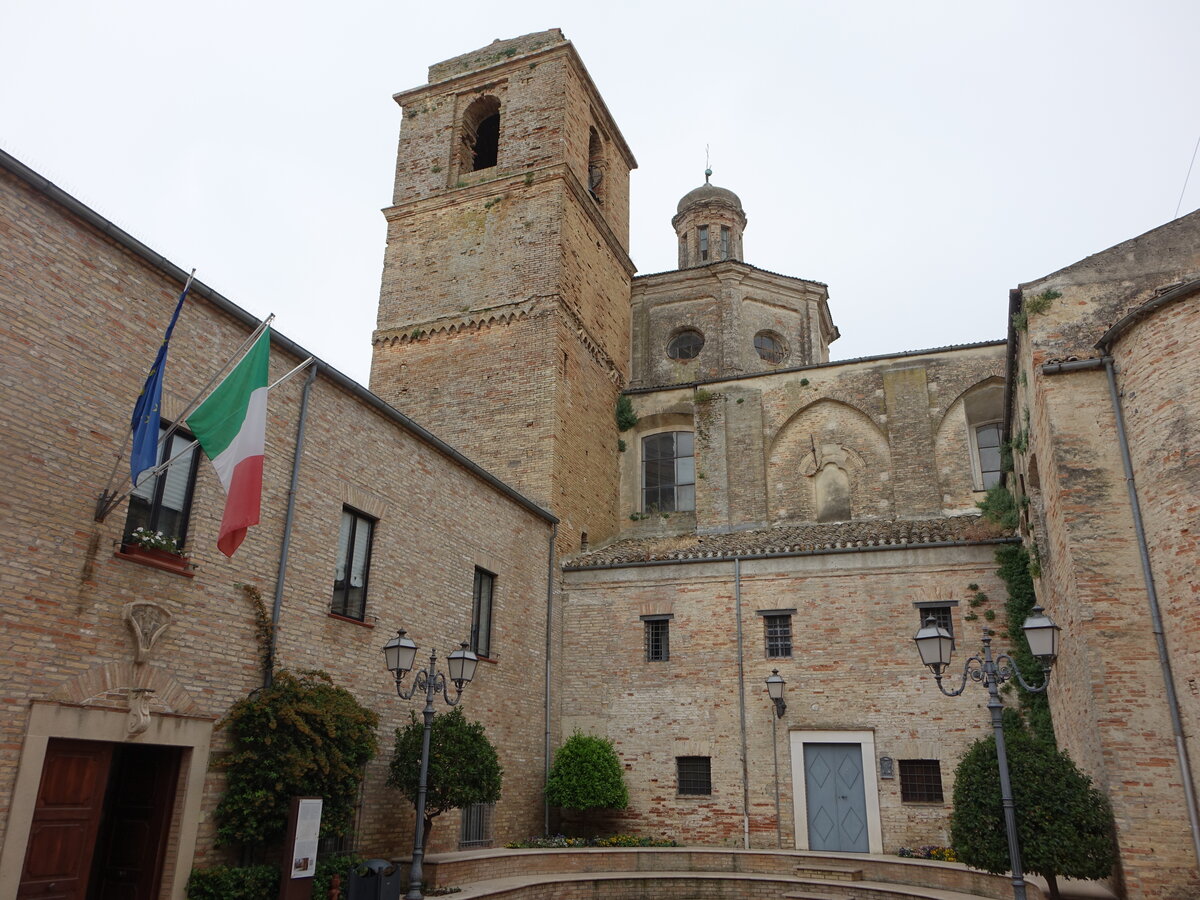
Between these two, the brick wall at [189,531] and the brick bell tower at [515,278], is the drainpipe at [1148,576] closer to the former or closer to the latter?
the brick wall at [189,531]

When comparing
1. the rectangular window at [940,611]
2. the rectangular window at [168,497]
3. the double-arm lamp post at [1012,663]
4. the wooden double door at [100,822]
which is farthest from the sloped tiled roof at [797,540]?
the wooden double door at [100,822]

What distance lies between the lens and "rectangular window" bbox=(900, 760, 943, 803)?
650 inches

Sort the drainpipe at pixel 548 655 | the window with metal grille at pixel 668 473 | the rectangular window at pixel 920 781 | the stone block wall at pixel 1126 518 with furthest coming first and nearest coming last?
the window with metal grille at pixel 668 473
the drainpipe at pixel 548 655
the rectangular window at pixel 920 781
the stone block wall at pixel 1126 518

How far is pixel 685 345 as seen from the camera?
26.8m

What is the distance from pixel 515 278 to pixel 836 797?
13072mm

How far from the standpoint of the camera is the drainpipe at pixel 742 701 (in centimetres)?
1725

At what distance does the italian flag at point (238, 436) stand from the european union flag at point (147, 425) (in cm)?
34

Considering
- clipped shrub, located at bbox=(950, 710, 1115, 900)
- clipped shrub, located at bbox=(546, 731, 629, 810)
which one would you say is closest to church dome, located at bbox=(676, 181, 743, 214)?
clipped shrub, located at bbox=(546, 731, 629, 810)

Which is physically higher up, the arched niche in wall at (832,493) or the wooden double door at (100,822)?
the arched niche in wall at (832,493)

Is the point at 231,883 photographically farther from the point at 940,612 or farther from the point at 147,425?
the point at 940,612

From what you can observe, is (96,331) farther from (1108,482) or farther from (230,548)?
(1108,482)

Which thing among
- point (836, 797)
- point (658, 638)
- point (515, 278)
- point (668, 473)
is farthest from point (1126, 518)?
point (515, 278)

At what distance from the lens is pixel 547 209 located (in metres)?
22.5

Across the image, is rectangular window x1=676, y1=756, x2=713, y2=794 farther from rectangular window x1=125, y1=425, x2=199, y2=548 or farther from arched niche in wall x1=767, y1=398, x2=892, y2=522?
rectangular window x1=125, y1=425, x2=199, y2=548
